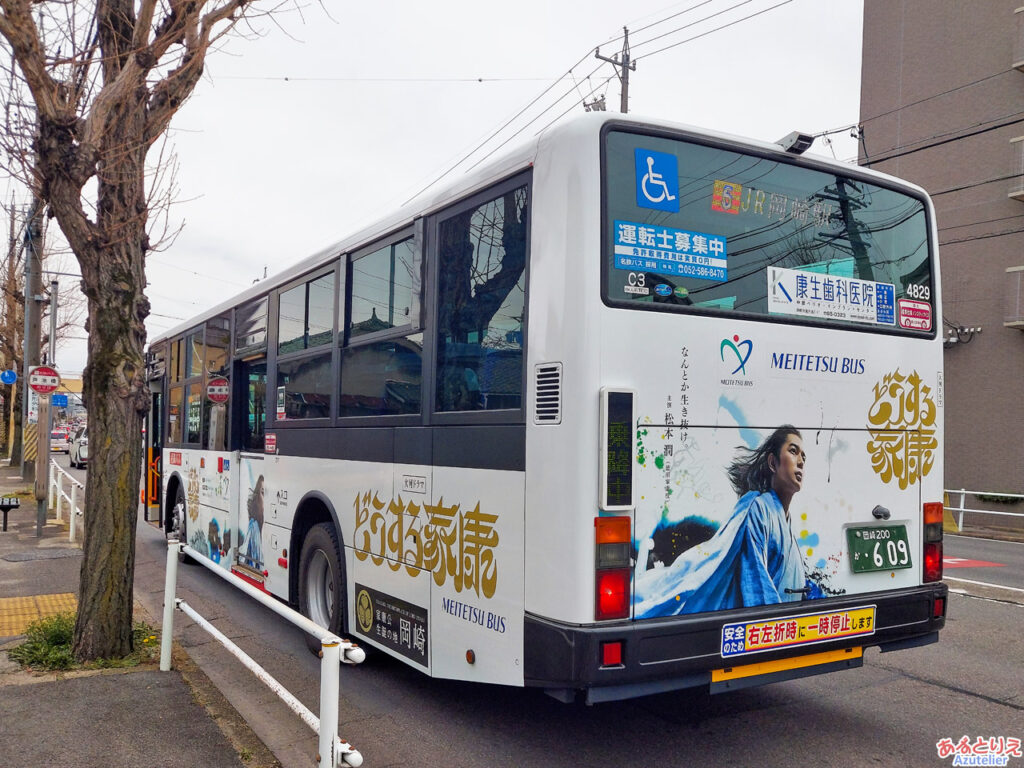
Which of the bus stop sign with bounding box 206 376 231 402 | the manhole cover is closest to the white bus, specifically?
the bus stop sign with bounding box 206 376 231 402

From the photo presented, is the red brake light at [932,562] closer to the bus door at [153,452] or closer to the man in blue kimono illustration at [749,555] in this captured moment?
the man in blue kimono illustration at [749,555]

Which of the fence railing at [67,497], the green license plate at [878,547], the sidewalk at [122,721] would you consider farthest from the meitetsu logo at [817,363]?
the fence railing at [67,497]

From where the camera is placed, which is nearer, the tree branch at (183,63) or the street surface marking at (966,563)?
the tree branch at (183,63)

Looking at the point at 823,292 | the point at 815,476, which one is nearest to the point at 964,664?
the point at 815,476

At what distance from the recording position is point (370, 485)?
5773 mm

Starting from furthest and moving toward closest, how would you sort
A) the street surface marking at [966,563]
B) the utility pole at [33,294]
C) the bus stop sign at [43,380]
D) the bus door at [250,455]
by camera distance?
the utility pole at [33,294] → the bus stop sign at [43,380] → the street surface marking at [966,563] → the bus door at [250,455]

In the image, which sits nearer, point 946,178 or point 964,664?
point 964,664

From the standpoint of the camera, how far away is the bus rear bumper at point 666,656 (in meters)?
3.89

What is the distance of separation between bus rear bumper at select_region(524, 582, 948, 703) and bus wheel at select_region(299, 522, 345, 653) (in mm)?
2516

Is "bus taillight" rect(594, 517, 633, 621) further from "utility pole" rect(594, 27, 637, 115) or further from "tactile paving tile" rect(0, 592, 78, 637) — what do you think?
"utility pole" rect(594, 27, 637, 115)

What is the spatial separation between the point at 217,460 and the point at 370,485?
407 cm

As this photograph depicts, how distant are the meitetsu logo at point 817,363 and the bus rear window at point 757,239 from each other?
207mm

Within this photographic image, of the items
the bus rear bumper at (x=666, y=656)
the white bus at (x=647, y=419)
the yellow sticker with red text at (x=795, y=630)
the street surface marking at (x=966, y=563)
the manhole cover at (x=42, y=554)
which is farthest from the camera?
the street surface marking at (x=966, y=563)

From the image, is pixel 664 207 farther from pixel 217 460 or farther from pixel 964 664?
pixel 217 460
